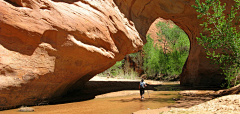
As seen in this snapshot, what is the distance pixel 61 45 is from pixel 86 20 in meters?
1.51

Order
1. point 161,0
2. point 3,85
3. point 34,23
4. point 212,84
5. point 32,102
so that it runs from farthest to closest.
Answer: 1. point 212,84
2. point 161,0
3. point 32,102
4. point 34,23
5. point 3,85

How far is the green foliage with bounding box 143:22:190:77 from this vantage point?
70.6 ft

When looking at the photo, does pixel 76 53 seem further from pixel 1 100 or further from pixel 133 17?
pixel 133 17

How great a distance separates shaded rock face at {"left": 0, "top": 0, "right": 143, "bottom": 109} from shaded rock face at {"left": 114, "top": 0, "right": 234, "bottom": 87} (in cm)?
353

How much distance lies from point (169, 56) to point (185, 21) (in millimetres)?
8538

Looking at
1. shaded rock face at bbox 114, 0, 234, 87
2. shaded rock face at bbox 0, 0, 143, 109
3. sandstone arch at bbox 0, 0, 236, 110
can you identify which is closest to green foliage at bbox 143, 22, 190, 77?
shaded rock face at bbox 114, 0, 234, 87

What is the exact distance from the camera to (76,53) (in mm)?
7336

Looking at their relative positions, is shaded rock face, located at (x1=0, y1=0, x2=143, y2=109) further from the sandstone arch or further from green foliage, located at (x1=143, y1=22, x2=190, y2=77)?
green foliage, located at (x1=143, y1=22, x2=190, y2=77)

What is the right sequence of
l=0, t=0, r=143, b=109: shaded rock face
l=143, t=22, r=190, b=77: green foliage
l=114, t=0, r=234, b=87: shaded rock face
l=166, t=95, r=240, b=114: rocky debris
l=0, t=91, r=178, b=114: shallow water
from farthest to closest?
1. l=143, t=22, r=190, b=77: green foliage
2. l=114, t=0, r=234, b=87: shaded rock face
3. l=0, t=91, r=178, b=114: shallow water
4. l=0, t=0, r=143, b=109: shaded rock face
5. l=166, t=95, r=240, b=114: rocky debris

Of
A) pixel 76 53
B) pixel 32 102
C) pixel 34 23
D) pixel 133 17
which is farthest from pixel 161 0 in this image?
pixel 32 102

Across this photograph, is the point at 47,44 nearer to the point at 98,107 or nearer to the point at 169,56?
the point at 98,107

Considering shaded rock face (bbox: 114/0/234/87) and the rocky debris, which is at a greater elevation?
shaded rock face (bbox: 114/0/234/87)

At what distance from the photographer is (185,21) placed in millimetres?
14852

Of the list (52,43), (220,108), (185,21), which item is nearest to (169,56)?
(185,21)
